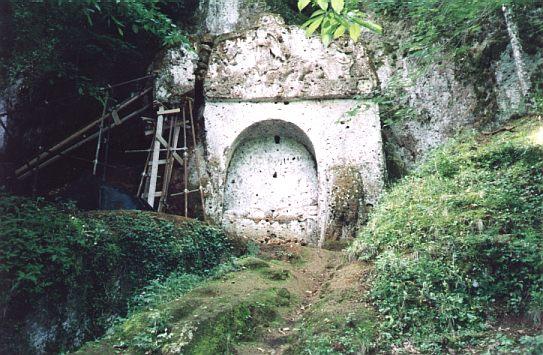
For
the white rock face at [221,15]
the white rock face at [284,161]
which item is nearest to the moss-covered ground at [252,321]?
the white rock face at [284,161]

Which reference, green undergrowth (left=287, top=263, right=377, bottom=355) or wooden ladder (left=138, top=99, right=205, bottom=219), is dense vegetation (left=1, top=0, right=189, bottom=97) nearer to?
wooden ladder (left=138, top=99, right=205, bottom=219)

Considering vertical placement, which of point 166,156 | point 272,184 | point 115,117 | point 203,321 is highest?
point 115,117

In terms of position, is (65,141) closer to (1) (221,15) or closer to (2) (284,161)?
(2) (284,161)

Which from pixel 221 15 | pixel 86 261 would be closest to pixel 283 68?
pixel 221 15

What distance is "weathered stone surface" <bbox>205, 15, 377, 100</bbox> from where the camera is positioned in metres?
9.69

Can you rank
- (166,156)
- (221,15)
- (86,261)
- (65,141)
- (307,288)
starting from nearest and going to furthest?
(86,261), (307,288), (65,141), (166,156), (221,15)

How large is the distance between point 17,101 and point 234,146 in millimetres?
4309

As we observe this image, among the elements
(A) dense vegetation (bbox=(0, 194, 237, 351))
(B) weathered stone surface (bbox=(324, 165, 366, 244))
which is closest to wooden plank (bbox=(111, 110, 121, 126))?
(A) dense vegetation (bbox=(0, 194, 237, 351))

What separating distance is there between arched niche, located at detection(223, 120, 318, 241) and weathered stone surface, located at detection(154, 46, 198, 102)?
5.68ft

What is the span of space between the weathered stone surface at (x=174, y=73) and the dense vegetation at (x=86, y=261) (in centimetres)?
375

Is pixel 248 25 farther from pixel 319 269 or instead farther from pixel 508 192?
pixel 508 192

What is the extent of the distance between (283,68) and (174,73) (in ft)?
8.08

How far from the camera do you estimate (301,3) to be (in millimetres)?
2801

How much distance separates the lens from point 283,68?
9883mm
